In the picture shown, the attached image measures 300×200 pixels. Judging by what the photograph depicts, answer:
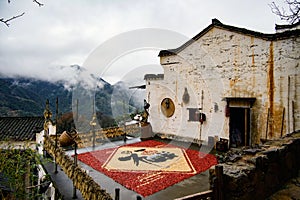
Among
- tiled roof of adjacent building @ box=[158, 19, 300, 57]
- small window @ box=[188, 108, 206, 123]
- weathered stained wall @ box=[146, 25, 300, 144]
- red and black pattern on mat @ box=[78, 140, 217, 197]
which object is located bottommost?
red and black pattern on mat @ box=[78, 140, 217, 197]

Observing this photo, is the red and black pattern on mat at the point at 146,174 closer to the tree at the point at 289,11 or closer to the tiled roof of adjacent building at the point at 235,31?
the tree at the point at 289,11

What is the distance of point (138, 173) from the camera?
601cm

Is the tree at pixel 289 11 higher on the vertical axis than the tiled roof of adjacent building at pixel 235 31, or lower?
lower

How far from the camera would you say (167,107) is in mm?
11695

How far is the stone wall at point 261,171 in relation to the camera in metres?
2.97

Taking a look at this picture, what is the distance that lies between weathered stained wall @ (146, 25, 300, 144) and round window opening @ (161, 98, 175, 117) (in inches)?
9.2

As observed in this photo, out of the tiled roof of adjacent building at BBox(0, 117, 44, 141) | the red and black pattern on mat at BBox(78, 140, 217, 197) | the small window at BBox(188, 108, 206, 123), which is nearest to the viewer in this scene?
the red and black pattern on mat at BBox(78, 140, 217, 197)

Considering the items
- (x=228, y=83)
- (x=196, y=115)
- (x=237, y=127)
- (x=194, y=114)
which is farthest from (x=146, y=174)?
(x=228, y=83)

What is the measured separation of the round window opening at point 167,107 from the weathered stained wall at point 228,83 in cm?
23

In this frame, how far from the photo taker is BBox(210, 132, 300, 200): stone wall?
297 centimetres

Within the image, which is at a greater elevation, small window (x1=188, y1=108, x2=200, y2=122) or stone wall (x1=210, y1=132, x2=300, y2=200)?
small window (x1=188, y1=108, x2=200, y2=122)

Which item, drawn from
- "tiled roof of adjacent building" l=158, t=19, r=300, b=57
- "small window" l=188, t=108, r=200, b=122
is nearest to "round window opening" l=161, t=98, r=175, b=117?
"small window" l=188, t=108, r=200, b=122

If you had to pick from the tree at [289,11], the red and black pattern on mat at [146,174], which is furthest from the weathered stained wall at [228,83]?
the tree at [289,11]

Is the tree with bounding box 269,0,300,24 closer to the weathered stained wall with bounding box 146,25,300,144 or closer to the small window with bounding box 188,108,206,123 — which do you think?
the weathered stained wall with bounding box 146,25,300,144
